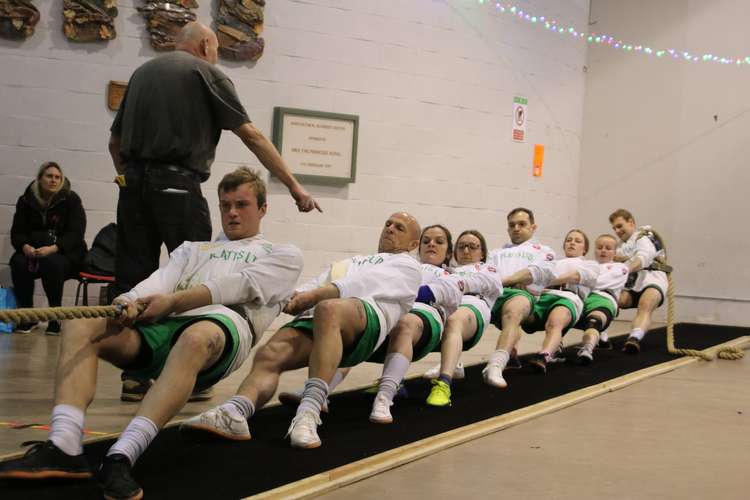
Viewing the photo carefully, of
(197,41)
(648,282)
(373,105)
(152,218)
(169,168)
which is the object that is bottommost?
(648,282)

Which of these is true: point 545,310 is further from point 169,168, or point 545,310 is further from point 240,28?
point 240,28

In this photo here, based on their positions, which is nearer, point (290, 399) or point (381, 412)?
point (381, 412)

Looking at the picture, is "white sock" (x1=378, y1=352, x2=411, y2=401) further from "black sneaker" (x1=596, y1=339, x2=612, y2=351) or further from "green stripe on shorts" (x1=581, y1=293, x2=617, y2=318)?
"black sneaker" (x1=596, y1=339, x2=612, y2=351)

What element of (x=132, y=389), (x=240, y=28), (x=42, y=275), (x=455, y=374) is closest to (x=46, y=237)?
(x=42, y=275)

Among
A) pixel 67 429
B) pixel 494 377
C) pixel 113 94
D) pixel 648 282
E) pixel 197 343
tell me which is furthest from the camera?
pixel 648 282

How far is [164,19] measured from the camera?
6570 mm

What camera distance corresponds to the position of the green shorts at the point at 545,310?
5328 mm

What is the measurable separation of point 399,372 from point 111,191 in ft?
12.1

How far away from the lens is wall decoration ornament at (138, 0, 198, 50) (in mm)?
6543

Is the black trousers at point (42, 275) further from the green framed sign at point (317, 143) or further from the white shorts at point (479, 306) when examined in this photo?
the white shorts at point (479, 306)

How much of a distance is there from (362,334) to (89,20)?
161 inches

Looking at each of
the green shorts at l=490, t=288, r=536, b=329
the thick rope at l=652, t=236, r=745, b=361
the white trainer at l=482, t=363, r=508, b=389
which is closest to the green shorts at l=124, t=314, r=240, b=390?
the white trainer at l=482, t=363, r=508, b=389

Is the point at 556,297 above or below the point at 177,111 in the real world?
below

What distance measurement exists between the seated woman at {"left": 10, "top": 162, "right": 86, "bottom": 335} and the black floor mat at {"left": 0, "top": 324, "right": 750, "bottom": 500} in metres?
2.67
